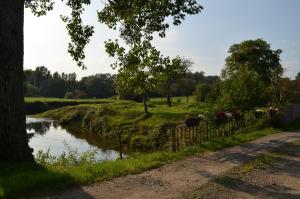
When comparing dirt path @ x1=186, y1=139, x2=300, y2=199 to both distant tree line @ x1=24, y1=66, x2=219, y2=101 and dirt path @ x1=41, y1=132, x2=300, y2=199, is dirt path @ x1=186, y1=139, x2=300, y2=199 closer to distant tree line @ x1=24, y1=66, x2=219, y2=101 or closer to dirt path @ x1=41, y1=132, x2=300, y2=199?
dirt path @ x1=41, y1=132, x2=300, y2=199

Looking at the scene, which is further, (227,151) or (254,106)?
(254,106)

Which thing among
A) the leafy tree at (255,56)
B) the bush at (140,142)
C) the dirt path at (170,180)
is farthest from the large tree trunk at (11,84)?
the leafy tree at (255,56)

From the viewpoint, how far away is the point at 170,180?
424 inches

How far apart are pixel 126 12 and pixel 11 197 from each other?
9408 mm

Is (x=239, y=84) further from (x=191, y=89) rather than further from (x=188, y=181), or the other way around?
(x=191, y=89)

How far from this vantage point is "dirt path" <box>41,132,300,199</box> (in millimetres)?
9211

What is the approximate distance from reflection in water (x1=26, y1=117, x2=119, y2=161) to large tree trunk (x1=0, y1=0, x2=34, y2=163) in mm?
18480

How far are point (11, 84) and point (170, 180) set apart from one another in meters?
5.15

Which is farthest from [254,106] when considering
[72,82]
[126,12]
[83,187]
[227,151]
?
[72,82]

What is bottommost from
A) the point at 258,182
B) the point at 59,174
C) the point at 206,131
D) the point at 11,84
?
the point at 258,182

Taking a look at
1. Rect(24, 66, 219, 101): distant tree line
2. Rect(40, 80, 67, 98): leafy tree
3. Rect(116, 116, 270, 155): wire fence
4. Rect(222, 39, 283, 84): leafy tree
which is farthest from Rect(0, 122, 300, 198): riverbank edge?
Rect(40, 80, 67, 98): leafy tree

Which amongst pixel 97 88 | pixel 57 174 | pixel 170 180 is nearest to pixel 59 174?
pixel 57 174

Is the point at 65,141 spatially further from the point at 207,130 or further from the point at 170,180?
the point at 170,180

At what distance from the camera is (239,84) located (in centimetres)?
3061
